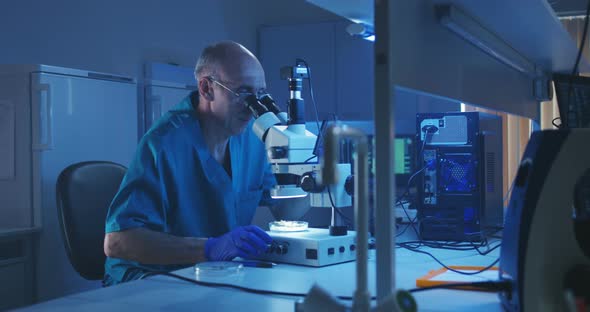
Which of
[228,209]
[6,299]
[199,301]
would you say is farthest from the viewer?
[6,299]

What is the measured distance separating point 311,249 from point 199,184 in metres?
0.53

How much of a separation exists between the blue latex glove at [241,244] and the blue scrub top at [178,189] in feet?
0.79

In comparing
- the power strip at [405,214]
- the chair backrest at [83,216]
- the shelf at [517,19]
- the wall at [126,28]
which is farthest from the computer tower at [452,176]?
the wall at [126,28]

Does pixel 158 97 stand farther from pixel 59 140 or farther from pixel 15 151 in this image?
pixel 15 151

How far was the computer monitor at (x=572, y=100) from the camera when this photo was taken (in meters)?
1.81

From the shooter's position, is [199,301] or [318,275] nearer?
[199,301]

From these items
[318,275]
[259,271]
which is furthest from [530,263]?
[259,271]

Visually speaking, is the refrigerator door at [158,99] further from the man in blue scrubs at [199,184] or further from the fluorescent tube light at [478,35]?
the fluorescent tube light at [478,35]

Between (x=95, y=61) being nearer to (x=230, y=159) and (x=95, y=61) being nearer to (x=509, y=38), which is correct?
(x=230, y=159)

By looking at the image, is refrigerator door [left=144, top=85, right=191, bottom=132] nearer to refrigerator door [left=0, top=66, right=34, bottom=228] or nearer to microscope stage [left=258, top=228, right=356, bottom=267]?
refrigerator door [left=0, top=66, right=34, bottom=228]

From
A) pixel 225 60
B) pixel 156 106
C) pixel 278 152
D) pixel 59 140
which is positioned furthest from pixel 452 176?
pixel 156 106

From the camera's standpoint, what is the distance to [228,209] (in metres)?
1.85

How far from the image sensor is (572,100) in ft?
6.08

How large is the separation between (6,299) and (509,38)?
2089 mm
